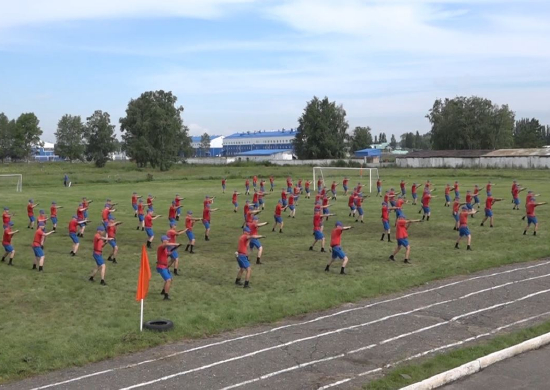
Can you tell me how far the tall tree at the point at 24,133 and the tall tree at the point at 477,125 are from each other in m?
76.6

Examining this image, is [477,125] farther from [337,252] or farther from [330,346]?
[330,346]

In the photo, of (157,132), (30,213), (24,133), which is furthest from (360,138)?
(30,213)

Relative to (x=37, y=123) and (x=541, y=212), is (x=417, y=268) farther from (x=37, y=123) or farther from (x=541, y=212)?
(x=37, y=123)

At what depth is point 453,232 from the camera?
2923 centimetres

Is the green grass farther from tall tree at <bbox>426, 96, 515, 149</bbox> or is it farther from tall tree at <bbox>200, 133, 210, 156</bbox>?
tall tree at <bbox>200, 133, 210, 156</bbox>

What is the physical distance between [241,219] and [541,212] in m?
16.5

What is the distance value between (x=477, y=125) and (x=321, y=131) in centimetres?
2682

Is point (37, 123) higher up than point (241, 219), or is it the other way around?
point (37, 123)

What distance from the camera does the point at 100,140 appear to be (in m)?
109

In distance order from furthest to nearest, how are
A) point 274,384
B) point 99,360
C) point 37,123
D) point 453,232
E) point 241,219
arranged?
point 37,123 < point 241,219 < point 453,232 < point 99,360 < point 274,384

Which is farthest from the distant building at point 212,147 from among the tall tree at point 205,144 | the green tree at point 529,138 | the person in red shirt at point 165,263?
the person in red shirt at point 165,263

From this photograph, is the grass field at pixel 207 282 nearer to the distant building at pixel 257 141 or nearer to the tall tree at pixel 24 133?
the tall tree at pixel 24 133

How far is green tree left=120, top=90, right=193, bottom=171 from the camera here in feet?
315

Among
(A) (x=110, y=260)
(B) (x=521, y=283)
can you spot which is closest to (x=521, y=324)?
(B) (x=521, y=283)
